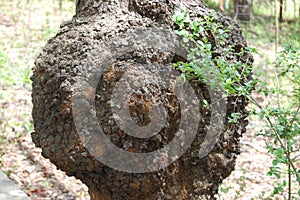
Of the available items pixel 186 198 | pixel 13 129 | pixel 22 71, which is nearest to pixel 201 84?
pixel 186 198

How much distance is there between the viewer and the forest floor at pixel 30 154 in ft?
14.2

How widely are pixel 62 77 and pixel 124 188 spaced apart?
63 centimetres

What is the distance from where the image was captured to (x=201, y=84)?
2504 millimetres

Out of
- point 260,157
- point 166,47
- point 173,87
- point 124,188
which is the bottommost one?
point 260,157

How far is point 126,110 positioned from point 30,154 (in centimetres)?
279

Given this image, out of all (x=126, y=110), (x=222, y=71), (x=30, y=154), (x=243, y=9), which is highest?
(x=222, y=71)

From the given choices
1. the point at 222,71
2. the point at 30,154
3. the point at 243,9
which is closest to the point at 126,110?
the point at 222,71

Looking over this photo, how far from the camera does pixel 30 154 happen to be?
481 cm

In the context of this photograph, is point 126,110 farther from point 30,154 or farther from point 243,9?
point 243,9

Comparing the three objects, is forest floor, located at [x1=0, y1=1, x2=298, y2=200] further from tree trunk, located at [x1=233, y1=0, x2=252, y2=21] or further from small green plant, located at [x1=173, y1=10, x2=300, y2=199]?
tree trunk, located at [x1=233, y1=0, x2=252, y2=21]

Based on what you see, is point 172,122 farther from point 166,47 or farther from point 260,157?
point 260,157

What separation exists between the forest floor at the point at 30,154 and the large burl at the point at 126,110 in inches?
34.1

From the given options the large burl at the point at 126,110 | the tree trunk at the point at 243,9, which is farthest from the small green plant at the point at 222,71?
the tree trunk at the point at 243,9

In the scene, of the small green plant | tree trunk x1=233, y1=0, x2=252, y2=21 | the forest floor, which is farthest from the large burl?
tree trunk x1=233, y1=0, x2=252, y2=21
